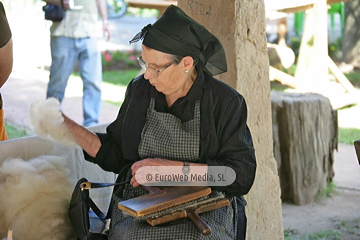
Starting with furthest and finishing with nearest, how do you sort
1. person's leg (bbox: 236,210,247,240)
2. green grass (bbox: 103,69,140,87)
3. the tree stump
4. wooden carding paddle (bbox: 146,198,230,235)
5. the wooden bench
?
green grass (bbox: 103,69,140,87)
the wooden bench
the tree stump
person's leg (bbox: 236,210,247,240)
wooden carding paddle (bbox: 146,198,230,235)

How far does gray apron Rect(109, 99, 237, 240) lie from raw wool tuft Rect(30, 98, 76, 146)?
0.38 metres

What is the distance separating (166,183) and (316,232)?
6.70 feet

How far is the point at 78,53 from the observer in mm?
5215

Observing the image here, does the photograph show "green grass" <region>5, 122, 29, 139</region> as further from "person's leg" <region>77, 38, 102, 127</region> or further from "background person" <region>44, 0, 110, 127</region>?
"person's leg" <region>77, 38, 102, 127</region>

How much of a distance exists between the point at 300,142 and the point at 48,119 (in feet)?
9.05

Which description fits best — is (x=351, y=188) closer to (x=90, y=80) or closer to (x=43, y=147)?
(x=90, y=80)

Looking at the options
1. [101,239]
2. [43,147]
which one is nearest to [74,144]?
[43,147]

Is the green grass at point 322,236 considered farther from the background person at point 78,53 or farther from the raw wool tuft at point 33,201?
the background person at point 78,53

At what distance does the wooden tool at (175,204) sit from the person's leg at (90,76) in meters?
3.30

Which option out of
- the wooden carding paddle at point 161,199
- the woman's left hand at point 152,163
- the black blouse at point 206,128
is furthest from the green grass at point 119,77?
the wooden carding paddle at point 161,199

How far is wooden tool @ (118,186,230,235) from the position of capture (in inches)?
74.6

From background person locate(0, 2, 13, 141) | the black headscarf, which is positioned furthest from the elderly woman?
background person locate(0, 2, 13, 141)

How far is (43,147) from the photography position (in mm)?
2480

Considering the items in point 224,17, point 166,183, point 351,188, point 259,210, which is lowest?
point 351,188
